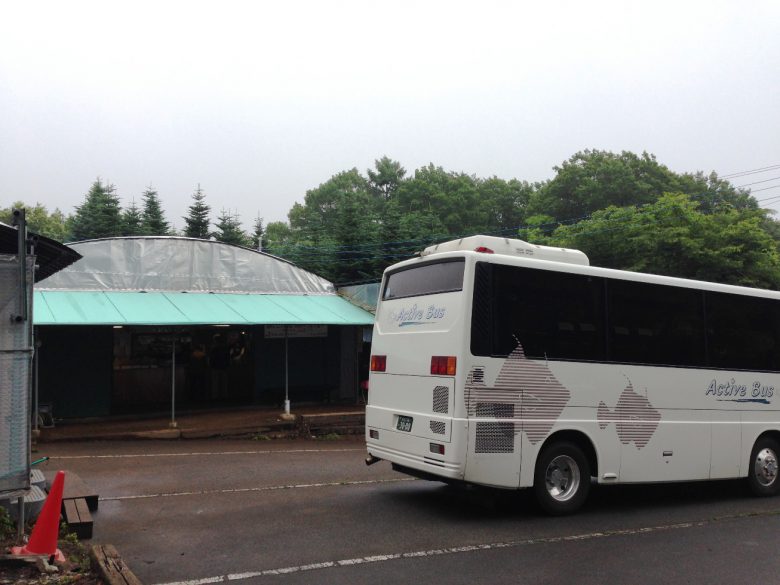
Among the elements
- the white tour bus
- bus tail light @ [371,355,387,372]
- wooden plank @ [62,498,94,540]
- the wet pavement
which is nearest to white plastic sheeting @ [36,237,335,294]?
the wet pavement

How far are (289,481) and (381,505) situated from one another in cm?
222

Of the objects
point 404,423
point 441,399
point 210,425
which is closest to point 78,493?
point 404,423

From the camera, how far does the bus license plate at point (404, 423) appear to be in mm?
7996

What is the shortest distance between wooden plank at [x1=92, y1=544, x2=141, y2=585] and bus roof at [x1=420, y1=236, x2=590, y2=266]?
4853 millimetres

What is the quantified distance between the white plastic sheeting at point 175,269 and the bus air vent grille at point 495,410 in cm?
1183

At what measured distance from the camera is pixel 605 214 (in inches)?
1313

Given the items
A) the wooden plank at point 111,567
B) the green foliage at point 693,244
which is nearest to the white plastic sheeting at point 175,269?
the wooden plank at point 111,567

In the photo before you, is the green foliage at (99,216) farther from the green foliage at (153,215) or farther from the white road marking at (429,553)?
the white road marking at (429,553)

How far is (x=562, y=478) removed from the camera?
8.11 meters

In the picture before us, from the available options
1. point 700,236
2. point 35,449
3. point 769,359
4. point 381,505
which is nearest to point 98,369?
point 35,449

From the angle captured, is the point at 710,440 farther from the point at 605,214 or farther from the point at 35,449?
the point at 605,214

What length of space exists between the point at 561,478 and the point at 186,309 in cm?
1055

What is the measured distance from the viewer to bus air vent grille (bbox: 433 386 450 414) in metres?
7.39

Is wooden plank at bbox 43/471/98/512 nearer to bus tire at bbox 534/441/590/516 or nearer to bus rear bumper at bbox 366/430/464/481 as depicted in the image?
bus rear bumper at bbox 366/430/464/481
